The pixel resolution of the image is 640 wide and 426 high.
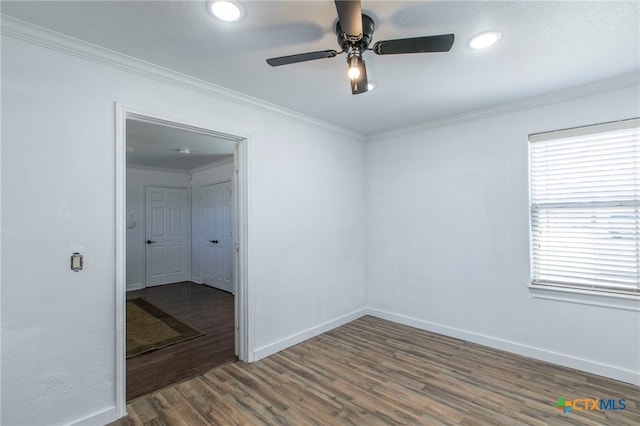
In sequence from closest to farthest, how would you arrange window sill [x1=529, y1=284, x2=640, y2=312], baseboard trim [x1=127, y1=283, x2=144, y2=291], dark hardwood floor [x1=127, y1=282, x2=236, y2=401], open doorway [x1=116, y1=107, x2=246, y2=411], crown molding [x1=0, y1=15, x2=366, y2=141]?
1. crown molding [x1=0, y1=15, x2=366, y2=141]
2. window sill [x1=529, y1=284, x2=640, y2=312]
3. dark hardwood floor [x1=127, y1=282, x2=236, y2=401]
4. open doorway [x1=116, y1=107, x2=246, y2=411]
5. baseboard trim [x1=127, y1=283, x2=144, y2=291]

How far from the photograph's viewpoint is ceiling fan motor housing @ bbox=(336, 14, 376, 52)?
1.65 metres

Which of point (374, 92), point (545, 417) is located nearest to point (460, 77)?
point (374, 92)

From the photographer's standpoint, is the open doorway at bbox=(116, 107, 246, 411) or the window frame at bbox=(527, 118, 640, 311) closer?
the window frame at bbox=(527, 118, 640, 311)

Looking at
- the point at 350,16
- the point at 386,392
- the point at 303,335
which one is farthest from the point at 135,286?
the point at 350,16

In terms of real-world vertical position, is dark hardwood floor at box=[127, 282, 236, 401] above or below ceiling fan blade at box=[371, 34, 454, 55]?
below

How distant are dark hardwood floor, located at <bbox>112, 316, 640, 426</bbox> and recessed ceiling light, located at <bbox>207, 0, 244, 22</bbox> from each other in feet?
8.30

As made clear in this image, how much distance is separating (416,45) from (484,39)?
0.67 m

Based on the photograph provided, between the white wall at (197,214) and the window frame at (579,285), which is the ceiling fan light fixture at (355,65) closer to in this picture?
the window frame at (579,285)

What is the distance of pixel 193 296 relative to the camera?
5.29 m

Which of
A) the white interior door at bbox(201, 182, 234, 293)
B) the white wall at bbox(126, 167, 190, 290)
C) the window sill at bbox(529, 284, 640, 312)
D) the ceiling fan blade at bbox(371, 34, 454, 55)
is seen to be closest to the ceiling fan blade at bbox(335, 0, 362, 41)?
the ceiling fan blade at bbox(371, 34, 454, 55)

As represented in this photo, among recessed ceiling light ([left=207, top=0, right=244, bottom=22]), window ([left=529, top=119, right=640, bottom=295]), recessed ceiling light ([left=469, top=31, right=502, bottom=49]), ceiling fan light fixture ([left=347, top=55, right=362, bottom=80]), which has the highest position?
recessed ceiling light ([left=469, top=31, right=502, bottom=49])

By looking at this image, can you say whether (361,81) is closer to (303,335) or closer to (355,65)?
(355,65)

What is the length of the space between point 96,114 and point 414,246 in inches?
133

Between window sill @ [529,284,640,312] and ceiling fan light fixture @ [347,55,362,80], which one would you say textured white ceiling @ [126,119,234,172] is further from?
window sill @ [529,284,640,312]
